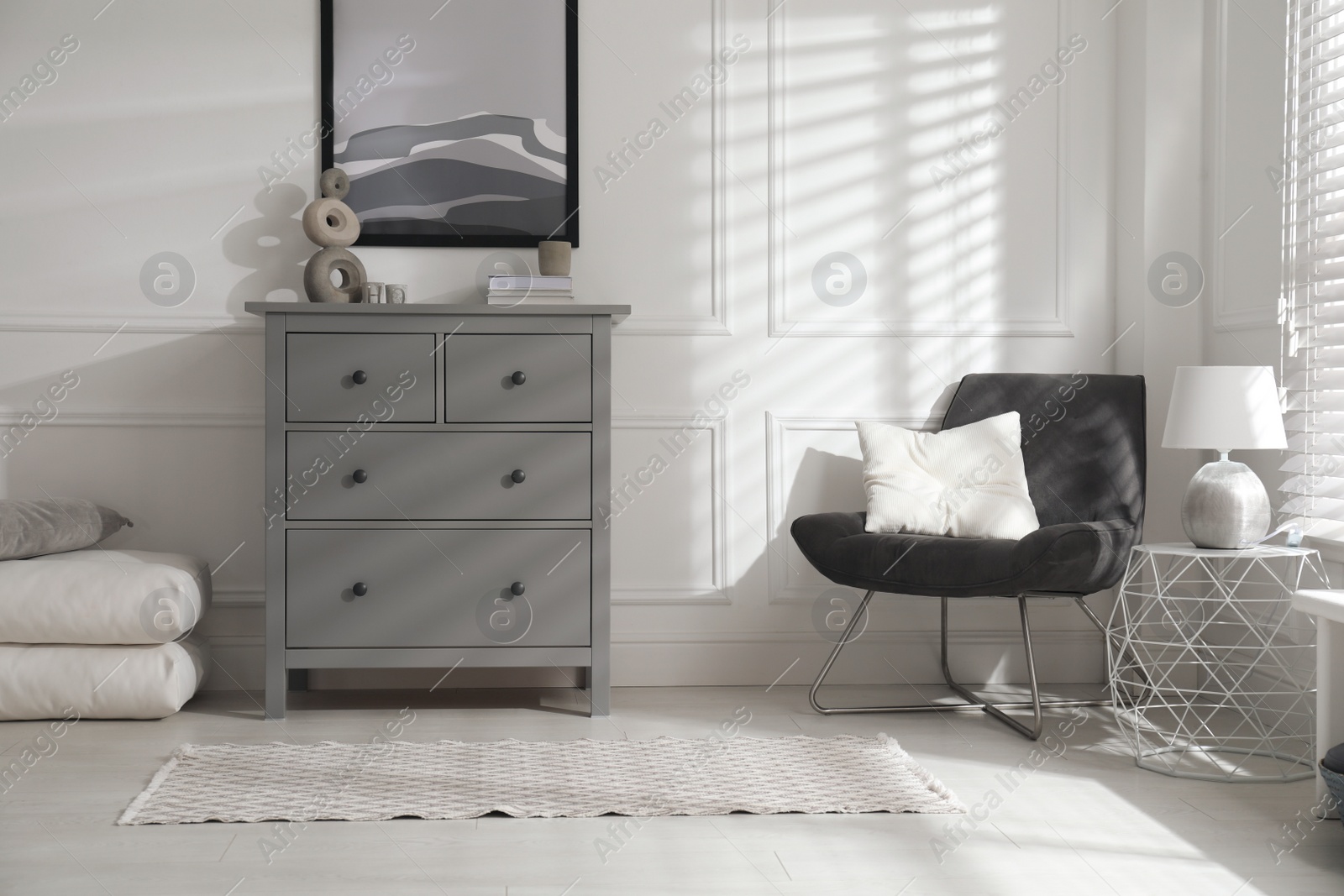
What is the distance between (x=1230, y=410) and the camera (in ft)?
7.36

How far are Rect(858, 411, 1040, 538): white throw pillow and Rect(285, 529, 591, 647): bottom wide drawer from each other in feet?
2.86

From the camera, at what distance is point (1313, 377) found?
2.51 meters

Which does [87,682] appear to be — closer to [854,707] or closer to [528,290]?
[528,290]

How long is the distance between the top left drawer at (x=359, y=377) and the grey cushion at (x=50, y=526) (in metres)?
0.73

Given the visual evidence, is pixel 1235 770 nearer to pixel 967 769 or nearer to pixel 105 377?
pixel 967 769

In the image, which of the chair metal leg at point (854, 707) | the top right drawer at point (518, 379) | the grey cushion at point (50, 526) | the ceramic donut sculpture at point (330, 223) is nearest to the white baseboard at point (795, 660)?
the chair metal leg at point (854, 707)

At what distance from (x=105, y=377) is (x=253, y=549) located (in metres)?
0.68

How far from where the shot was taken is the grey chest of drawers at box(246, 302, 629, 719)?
2.61 m

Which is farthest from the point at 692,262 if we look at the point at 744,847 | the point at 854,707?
the point at 744,847

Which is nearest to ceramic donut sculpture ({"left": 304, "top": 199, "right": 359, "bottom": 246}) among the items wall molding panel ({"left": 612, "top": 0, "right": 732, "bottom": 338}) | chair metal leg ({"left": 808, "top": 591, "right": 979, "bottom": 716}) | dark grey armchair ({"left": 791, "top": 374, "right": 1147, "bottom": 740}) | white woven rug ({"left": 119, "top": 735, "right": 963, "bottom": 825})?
wall molding panel ({"left": 612, "top": 0, "right": 732, "bottom": 338})

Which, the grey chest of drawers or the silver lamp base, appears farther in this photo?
the grey chest of drawers

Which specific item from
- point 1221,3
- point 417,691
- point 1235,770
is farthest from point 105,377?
point 1221,3

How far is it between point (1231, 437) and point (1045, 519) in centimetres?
75

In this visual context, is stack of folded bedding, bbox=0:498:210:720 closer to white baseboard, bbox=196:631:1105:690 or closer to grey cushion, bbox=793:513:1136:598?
white baseboard, bbox=196:631:1105:690
